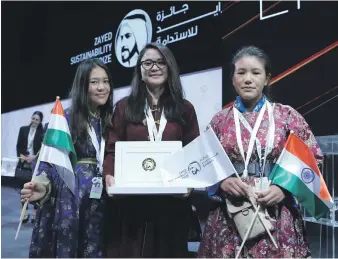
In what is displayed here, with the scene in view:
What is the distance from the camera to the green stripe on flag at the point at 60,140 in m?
2.52

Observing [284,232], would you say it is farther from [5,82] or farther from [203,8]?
[5,82]

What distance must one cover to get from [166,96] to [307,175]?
88cm

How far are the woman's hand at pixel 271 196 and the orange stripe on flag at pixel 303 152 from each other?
0.61 feet

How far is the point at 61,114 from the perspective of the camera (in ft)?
8.62

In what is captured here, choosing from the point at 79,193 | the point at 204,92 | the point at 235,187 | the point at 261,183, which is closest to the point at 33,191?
the point at 79,193

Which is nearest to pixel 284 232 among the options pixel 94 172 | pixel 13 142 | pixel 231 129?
pixel 231 129

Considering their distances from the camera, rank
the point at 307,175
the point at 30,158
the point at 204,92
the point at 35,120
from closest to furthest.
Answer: the point at 307,175
the point at 204,92
the point at 30,158
the point at 35,120

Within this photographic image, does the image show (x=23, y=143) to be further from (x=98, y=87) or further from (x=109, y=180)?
(x=109, y=180)

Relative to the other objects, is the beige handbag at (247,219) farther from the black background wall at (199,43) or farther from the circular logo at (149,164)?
the black background wall at (199,43)

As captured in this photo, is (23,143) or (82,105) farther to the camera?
(23,143)

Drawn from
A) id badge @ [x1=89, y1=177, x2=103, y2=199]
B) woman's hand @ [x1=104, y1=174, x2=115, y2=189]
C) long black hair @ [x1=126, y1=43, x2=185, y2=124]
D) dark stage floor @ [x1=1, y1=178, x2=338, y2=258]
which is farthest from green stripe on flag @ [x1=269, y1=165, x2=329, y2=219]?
dark stage floor @ [x1=1, y1=178, x2=338, y2=258]

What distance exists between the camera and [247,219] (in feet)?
6.77

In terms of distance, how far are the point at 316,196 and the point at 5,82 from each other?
4244 mm

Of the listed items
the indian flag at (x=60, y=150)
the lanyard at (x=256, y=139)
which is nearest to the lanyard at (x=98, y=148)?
the indian flag at (x=60, y=150)
